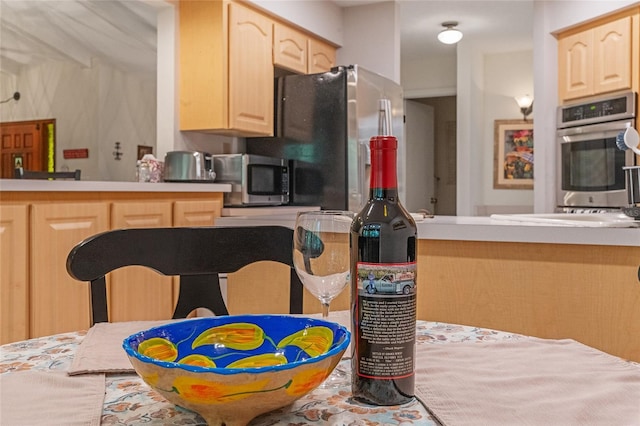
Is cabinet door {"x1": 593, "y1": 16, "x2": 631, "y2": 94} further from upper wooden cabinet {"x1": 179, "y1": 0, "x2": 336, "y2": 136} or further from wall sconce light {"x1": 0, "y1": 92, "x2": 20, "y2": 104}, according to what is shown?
wall sconce light {"x1": 0, "y1": 92, "x2": 20, "y2": 104}

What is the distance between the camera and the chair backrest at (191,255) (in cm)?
105

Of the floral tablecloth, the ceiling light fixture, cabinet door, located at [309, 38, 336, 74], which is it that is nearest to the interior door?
the ceiling light fixture

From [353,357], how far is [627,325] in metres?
1.28

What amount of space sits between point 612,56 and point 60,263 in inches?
133

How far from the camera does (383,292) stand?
1.91 ft

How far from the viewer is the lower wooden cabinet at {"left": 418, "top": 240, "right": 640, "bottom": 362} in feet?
5.33

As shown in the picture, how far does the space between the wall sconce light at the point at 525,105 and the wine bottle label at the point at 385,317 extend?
586 cm

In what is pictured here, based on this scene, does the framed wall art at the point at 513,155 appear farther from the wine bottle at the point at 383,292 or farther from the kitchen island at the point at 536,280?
the wine bottle at the point at 383,292

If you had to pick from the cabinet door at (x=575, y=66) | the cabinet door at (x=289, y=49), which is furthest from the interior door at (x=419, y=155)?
the cabinet door at (x=289, y=49)

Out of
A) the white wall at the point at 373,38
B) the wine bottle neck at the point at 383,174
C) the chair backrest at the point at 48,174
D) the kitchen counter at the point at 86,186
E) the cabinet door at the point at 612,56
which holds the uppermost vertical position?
the white wall at the point at 373,38

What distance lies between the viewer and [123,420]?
22.1 inches

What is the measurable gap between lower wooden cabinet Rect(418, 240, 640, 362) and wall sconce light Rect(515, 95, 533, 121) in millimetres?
4616

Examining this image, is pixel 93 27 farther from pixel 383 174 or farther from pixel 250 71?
pixel 383 174

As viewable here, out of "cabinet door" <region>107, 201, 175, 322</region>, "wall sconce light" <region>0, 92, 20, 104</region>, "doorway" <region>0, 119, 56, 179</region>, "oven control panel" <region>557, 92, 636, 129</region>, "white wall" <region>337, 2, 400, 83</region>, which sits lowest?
"cabinet door" <region>107, 201, 175, 322</region>
